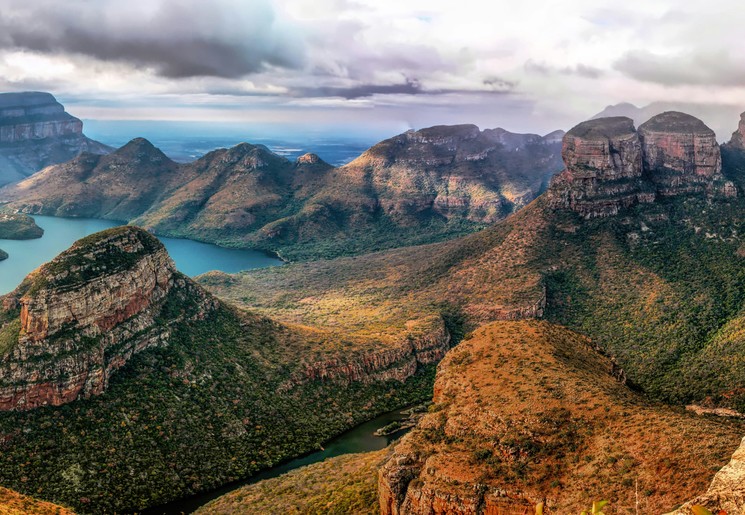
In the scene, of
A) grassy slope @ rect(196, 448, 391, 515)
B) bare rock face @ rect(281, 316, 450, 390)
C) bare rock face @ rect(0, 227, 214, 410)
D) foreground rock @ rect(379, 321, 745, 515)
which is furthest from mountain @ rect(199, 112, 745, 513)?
bare rock face @ rect(0, 227, 214, 410)

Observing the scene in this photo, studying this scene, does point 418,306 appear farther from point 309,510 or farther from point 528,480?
point 528,480

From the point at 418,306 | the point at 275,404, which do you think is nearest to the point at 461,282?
the point at 418,306

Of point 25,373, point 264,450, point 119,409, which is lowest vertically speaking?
point 264,450

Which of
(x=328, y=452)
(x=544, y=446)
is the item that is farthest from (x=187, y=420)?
(x=544, y=446)

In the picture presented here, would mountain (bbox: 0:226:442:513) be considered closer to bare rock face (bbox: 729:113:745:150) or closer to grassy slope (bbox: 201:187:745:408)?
grassy slope (bbox: 201:187:745:408)

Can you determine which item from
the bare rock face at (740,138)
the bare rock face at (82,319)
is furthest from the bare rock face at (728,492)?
the bare rock face at (740,138)

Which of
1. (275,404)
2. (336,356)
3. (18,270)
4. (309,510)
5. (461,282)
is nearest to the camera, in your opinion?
(309,510)

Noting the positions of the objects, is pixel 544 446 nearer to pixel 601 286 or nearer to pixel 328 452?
pixel 328 452
